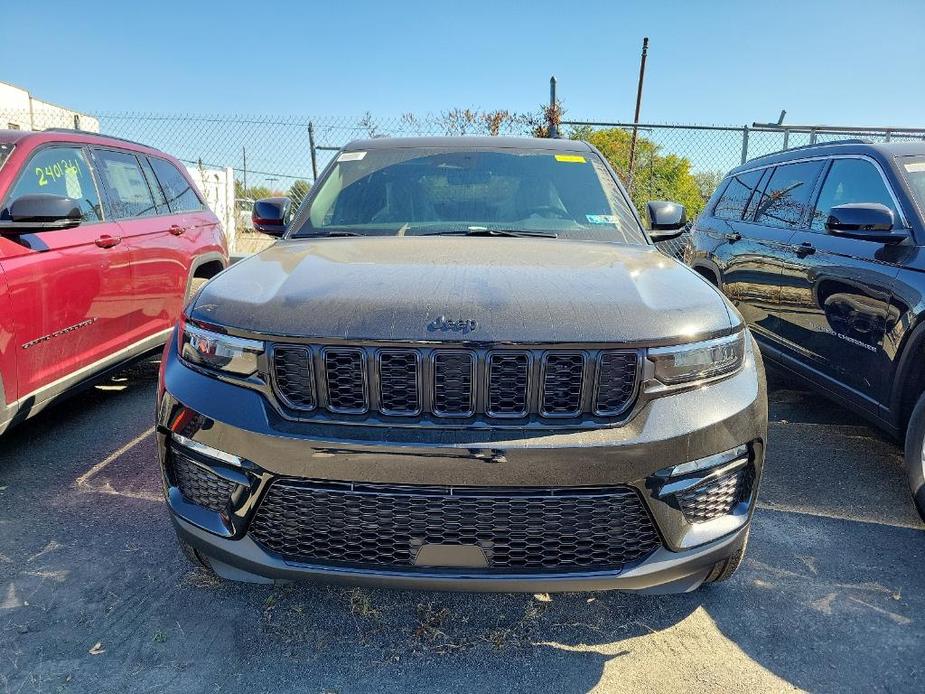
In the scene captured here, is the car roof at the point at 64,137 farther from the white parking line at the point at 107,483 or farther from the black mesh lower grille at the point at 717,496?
the black mesh lower grille at the point at 717,496

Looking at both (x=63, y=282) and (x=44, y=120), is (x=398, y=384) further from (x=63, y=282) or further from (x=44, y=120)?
(x=44, y=120)

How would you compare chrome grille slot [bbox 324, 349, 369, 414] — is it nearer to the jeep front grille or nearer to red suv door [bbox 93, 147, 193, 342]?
the jeep front grille

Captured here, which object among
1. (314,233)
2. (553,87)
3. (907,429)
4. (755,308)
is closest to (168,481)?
(314,233)

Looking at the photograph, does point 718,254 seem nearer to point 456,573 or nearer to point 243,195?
point 456,573

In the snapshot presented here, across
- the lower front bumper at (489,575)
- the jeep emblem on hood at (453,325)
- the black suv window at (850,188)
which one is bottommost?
the lower front bumper at (489,575)

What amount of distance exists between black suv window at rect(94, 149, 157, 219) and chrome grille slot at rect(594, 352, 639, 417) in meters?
3.72

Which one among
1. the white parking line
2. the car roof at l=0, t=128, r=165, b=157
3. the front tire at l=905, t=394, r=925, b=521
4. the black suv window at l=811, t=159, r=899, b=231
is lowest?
the white parking line

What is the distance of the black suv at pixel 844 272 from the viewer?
3146 mm

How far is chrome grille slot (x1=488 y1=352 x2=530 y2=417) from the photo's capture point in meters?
1.81

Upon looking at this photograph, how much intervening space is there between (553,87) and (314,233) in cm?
881

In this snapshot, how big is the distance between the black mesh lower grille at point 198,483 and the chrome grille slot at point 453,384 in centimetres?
65

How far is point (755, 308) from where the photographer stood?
190 inches

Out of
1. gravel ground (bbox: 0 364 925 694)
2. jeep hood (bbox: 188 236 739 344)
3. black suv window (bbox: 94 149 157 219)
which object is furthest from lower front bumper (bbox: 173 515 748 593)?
black suv window (bbox: 94 149 157 219)

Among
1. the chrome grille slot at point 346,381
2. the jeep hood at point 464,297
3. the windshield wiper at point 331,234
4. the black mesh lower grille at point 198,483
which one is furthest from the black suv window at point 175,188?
the chrome grille slot at point 346,381
